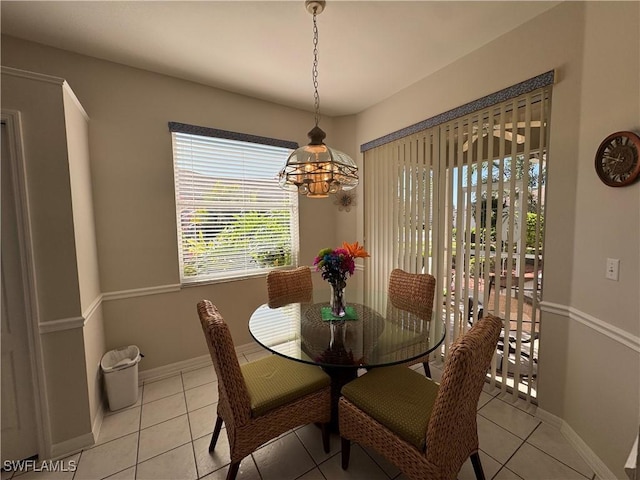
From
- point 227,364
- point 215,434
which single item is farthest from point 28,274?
point 215,434

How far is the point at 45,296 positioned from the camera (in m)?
1.61

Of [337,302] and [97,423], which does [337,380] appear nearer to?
[337,302]

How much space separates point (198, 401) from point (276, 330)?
1089 millimetres

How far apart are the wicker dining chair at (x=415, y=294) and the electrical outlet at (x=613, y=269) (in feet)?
3.21

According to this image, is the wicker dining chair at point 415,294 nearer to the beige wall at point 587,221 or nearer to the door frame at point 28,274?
the beige wall at point 587,221

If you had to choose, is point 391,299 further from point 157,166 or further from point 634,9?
point 157,166

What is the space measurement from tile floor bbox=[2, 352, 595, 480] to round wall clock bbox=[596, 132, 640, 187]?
5.38 ft

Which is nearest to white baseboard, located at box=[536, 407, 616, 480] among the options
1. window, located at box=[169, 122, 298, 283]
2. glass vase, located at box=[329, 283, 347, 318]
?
glass vase, located at box=[329, 283, 347, 318]

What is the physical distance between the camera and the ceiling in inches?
65.6

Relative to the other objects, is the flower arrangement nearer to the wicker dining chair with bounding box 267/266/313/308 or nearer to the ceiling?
the wicker dining chair with bounding box 267/266/313/308

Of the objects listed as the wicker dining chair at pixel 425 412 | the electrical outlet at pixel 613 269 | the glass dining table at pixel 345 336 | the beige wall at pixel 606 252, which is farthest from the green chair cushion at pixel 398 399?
the electrical outlet at pixel 613 269

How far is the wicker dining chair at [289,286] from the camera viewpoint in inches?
97.2

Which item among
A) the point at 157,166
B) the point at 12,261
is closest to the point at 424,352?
the point at 12,261

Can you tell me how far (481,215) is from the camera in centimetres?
219
